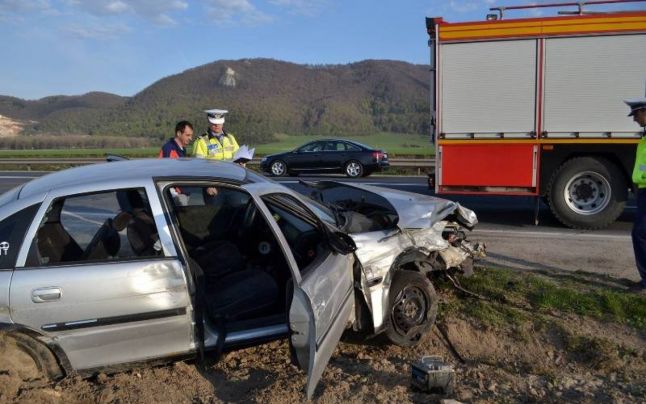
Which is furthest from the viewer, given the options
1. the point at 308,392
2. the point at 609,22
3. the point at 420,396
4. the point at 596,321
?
the point at 609,22

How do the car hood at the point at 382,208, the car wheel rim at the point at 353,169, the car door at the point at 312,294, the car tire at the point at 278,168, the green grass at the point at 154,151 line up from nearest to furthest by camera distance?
the car door at the point at 312,294, the car hood at the point at 382,208, the car wheel rim at the point at 353,169, the car tire at the point at 278,168, the green grass at the point at 154,151

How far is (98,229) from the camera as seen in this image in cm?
378

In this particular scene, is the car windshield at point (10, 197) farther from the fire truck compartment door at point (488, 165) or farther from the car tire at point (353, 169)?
the car tire at point (353, 169)

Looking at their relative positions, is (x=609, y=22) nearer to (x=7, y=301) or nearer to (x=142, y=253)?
(x=142, y=253)

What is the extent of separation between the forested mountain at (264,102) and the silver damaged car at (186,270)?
61372mm

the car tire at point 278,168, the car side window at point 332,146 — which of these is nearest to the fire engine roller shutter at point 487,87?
the car side window at point 332,146

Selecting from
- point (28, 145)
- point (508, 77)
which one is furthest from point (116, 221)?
point (28, 145)

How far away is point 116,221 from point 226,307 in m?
0.93

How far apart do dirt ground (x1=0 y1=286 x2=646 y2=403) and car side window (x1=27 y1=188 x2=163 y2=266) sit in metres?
0.71

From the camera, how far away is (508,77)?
905 cm

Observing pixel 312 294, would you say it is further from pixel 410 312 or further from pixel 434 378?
pixel 410 312

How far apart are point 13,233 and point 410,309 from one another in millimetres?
2895

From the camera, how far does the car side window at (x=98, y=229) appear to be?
3524mm

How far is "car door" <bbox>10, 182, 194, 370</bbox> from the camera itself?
3.33 meters
